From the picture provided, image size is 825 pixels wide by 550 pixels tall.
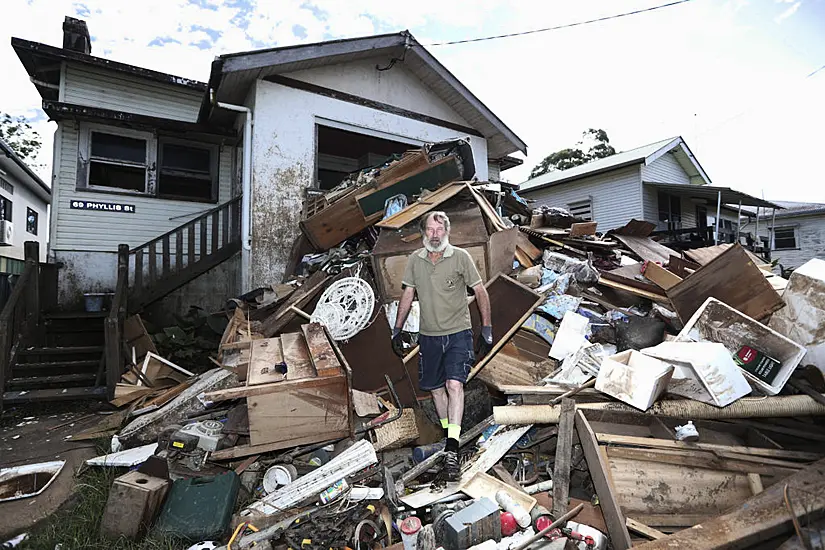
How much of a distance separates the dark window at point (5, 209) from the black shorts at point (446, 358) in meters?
15.4

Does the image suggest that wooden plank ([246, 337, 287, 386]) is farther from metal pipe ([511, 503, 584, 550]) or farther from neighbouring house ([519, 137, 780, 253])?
neighbouring house ([519, 137, 780, 253])

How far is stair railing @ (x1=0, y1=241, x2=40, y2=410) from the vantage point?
530cm

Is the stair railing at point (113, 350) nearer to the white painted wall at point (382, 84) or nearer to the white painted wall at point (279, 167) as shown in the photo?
the white painted wall at point (279, 167)

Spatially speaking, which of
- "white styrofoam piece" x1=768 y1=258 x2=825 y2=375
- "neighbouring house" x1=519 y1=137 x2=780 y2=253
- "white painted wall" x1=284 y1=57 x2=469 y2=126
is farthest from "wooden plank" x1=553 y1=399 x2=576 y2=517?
"neighbouring house" x1=519 y1=137 x2=780 y2=253

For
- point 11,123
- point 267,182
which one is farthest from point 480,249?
point 11,123

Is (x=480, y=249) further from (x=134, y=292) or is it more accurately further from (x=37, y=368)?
(x=37, y=368)

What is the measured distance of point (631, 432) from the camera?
2.97 metres

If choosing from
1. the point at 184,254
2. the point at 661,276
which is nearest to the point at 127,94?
the point at 184,254

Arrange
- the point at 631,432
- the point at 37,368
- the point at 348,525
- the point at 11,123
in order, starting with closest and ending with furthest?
the point at 348,525 → the point at 631,432 → the point at 37,368 → the point at 11,123

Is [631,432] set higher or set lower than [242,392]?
lower

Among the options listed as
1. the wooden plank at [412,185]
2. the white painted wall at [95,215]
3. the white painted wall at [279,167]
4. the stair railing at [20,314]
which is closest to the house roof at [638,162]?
the wooden plank at [412,185]

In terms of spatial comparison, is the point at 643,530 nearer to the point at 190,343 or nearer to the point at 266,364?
the point at 266,364

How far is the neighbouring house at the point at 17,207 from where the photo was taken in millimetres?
11117

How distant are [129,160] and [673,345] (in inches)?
377
